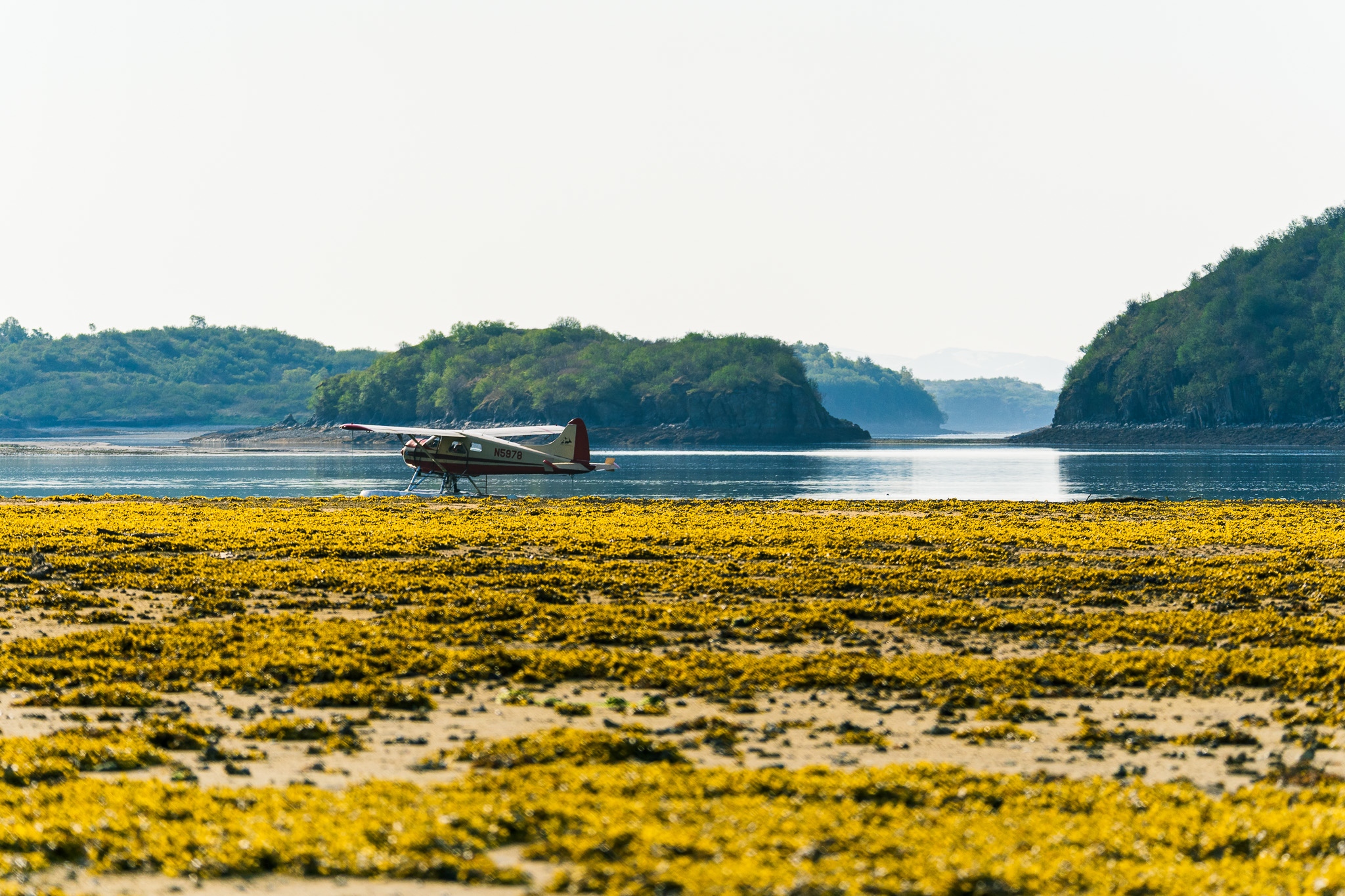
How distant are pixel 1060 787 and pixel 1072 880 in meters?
2.00

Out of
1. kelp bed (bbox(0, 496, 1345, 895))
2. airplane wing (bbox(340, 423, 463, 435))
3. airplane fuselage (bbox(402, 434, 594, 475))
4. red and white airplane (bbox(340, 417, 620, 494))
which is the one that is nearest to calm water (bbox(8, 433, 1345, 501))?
red and white airplane (bbox(340, 417, 620, 494))

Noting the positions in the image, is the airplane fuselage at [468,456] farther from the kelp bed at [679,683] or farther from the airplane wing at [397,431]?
the kelp bed at [679,683]

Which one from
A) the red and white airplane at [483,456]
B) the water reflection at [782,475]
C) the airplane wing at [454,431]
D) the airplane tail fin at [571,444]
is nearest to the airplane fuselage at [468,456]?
the red and white airplane at [483,456]

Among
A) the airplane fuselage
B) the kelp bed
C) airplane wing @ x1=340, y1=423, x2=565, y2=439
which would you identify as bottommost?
the kelp bed

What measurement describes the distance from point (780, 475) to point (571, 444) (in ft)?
106

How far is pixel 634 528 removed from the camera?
111 ft

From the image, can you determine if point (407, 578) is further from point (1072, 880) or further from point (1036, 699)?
point (1072, 880)

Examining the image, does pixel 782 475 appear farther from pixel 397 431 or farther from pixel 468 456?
pixel 468 456

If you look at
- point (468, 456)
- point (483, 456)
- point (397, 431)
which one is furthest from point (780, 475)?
point (468, 456)

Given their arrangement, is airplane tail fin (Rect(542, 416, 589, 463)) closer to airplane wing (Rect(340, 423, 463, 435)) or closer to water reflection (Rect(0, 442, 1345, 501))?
water reflection (Rect(0, 442, 1345, 501))

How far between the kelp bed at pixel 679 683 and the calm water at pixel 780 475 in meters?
36.2

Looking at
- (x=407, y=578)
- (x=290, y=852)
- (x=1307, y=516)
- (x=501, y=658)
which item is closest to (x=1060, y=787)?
(x=290, y=852)

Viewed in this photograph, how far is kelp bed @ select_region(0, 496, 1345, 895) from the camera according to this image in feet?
27.1

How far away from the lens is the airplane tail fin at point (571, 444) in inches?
2387
